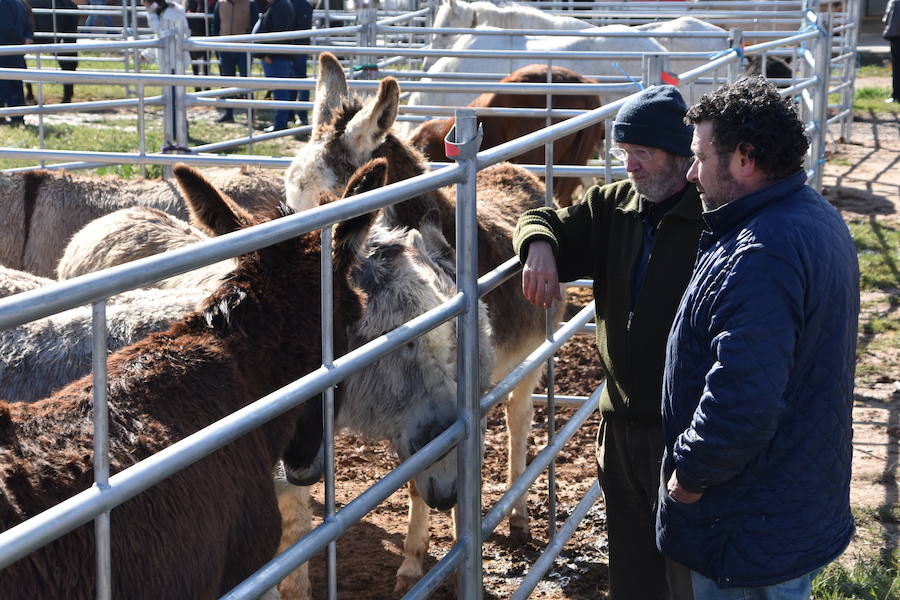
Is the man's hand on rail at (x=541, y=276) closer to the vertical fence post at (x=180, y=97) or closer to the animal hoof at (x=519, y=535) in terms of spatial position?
the animal hoof at (x=519, y=535)

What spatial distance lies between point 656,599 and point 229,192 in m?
3.72

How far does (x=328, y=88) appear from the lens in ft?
16.2

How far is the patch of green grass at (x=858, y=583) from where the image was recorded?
3967 mm

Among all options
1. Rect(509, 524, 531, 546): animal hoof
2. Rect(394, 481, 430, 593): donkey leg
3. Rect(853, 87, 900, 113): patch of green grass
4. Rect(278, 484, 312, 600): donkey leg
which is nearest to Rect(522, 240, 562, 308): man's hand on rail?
Rect(278, 484, 312, 600): donkey leg

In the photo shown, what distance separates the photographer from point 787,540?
227 cm

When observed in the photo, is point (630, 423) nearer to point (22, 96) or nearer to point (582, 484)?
point (582, 484)

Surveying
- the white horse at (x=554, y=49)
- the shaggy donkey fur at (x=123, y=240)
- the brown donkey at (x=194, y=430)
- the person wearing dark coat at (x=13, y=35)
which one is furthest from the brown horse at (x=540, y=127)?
the person wearing dark coat at (x=13, y=35)

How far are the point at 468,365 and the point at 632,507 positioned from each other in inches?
29.6

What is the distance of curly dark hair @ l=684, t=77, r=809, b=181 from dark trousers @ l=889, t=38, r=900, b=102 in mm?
15300

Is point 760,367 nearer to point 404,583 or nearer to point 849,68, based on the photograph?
point 404,583

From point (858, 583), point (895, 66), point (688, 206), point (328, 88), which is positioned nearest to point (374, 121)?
point (328, 88)

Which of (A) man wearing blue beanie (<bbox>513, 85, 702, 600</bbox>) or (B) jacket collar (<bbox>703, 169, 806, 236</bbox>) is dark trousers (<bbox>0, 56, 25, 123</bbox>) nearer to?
(A) man wearing blue beanie (<bbox>513, 85, 702, 600</bbox>)

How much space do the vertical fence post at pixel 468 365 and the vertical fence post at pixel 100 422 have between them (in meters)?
1.33

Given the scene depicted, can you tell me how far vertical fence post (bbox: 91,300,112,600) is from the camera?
1416 mm
